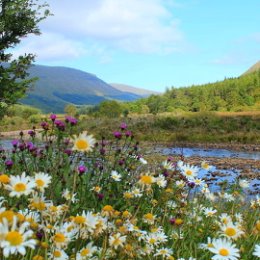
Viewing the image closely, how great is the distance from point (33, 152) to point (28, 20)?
50.1ft

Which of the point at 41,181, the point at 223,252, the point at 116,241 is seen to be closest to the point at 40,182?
the point at 41,181

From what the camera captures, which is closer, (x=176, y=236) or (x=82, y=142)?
(x=82, y=142)

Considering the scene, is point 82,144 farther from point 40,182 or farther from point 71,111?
point 71,111

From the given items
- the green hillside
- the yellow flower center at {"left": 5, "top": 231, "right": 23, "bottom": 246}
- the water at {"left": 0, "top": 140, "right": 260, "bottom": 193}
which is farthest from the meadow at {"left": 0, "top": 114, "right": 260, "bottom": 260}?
the green hillside

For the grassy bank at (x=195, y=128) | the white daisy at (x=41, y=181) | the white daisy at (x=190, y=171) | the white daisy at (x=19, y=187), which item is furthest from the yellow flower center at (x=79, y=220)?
the grassy bank at (x=195, y=128)

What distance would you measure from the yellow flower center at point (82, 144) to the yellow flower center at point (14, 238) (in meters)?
0.61

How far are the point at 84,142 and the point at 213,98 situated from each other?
121m

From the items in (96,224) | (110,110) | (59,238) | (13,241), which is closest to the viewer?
(13,241)

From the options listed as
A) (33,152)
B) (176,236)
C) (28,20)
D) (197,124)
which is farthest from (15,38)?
(197,124)

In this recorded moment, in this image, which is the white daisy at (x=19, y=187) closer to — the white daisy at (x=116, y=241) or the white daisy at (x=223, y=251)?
the white daisy at (x=116, y=241)

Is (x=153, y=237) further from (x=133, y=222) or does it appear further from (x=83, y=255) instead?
(x=83, y=255)

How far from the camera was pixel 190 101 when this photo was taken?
125 meters

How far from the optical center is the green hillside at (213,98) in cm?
11725

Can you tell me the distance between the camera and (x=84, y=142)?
7.73ft
